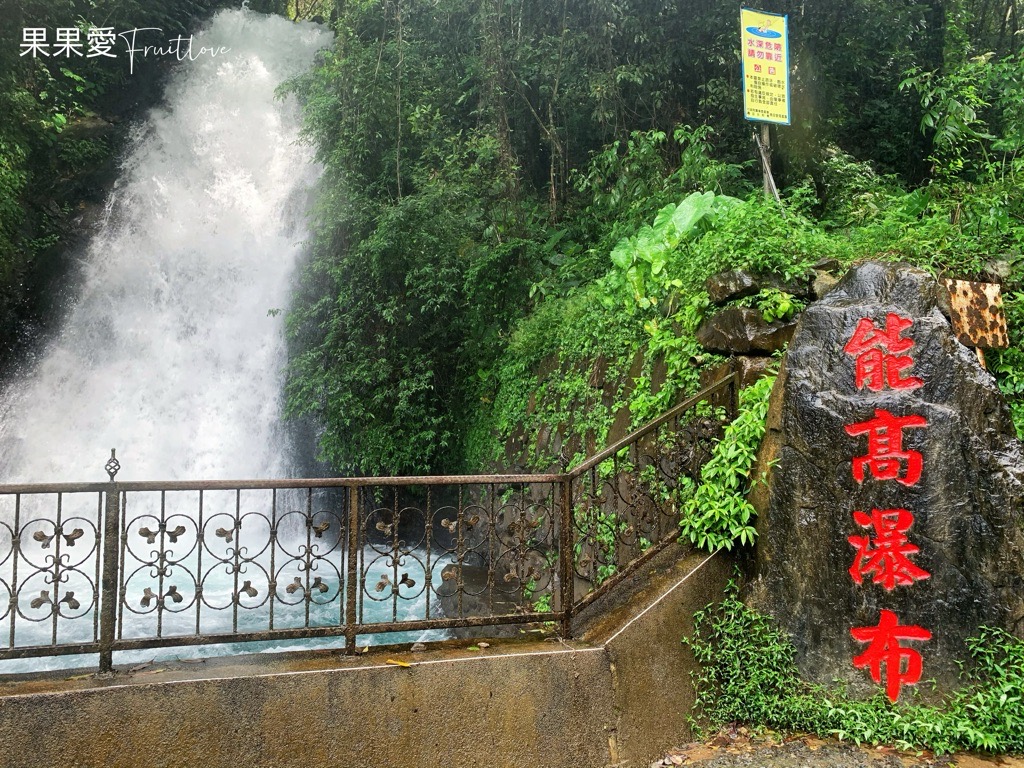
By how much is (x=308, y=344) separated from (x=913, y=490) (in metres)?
9.04

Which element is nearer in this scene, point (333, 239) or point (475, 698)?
point (475, 698)

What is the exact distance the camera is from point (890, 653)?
4.00 metres

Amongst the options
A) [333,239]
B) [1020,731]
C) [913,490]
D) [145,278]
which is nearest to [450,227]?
[333,239]

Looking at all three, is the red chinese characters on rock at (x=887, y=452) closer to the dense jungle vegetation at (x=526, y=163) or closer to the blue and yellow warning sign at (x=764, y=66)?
the dense jungle vegetation at (x=526, y=163)

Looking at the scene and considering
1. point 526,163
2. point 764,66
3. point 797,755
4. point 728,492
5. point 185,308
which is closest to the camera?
point 797,755

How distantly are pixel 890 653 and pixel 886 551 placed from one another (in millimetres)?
574

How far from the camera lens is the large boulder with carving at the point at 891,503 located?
396cm

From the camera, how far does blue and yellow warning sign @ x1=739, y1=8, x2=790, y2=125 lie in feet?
21.1

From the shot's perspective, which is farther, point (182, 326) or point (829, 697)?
point (182, 326)

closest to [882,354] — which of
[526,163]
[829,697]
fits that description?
[829,697]

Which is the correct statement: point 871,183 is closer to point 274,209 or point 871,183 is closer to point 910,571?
point 910,571

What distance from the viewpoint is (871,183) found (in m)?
8.23

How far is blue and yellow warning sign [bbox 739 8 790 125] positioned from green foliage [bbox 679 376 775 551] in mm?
3264

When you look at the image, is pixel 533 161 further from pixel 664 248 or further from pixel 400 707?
pixel 400 707
